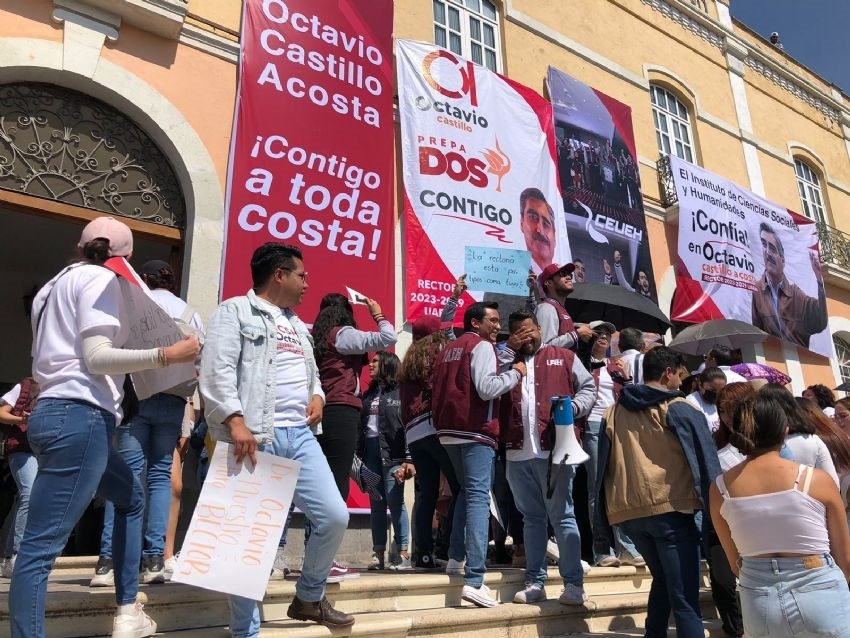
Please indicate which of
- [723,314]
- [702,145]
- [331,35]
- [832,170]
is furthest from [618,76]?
[832,170]

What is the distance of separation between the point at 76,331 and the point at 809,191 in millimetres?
16212

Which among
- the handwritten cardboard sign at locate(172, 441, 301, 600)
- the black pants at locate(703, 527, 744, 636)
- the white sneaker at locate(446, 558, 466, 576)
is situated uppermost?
the handwritten cardboard sign at locate(172, 441, 301, 600)

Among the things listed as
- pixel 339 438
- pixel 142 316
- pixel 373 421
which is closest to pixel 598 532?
pixel 373 421

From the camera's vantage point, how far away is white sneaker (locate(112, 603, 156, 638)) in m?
2.97

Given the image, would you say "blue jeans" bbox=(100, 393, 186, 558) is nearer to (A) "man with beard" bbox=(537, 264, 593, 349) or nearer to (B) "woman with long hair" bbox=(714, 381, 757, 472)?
(A) "man with beard" bbox=(537, 264, 593, 349)

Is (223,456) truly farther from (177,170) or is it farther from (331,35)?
(331,35)

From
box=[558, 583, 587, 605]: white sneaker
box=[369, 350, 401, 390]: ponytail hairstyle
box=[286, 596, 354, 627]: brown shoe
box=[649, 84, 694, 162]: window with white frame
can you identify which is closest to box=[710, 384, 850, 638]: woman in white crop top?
box=[558, 583, 587, 605]: white sneaker

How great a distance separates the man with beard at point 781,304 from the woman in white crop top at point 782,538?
32.0 feet

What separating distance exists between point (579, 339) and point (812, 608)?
3391 mm

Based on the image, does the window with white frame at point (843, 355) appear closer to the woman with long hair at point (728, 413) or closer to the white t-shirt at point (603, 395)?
the white t-shirt at point (603, 395)

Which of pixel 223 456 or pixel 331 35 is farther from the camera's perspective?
pixel 331 35

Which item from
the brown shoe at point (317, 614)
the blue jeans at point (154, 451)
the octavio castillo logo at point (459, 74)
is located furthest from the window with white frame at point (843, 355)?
the blue jeans at point (154, 451)

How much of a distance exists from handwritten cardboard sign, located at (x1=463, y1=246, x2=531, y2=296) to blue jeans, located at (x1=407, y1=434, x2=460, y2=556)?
3366mm

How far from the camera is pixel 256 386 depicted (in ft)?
10.2
